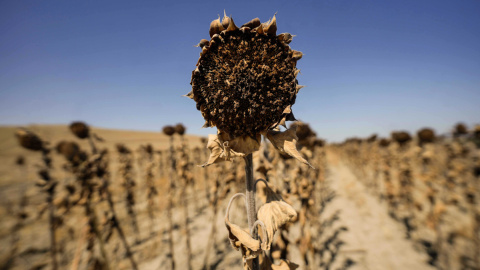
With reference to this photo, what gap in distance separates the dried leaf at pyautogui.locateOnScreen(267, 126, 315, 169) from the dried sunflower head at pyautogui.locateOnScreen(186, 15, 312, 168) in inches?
4.5

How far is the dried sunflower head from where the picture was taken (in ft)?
4.82

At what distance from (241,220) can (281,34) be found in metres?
9.99

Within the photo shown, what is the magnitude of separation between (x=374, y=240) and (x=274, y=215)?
8.94 metres

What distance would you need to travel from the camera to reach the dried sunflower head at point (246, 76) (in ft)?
4.82

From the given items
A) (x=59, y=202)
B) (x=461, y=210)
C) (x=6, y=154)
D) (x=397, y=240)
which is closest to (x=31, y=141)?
(x=59, y=202)

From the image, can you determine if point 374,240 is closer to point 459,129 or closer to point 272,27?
point 459,129

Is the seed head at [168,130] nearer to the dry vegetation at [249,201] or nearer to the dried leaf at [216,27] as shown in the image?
the dry vegetation at [249,201]

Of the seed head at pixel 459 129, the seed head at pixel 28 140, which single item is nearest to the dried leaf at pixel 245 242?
the seed head at pixel 28 140

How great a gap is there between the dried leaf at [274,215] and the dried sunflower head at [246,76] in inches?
21.4

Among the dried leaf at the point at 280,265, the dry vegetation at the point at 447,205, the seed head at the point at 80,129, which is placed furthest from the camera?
the dry vegetation at the point at 447,205

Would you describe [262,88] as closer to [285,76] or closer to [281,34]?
[285,76]

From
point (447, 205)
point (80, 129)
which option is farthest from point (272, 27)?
point (447, 205)

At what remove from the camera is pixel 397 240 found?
7.84m

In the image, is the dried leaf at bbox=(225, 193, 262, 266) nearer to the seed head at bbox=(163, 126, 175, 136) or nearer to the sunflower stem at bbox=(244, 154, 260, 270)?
the sunflower stem at bbox=(244, 154, 260, 270)
